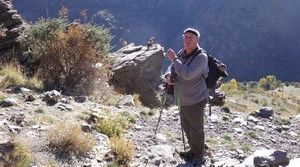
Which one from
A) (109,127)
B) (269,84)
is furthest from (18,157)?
(269,84)

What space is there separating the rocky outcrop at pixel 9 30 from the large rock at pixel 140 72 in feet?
12.0

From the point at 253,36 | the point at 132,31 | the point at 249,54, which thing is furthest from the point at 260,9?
the point at 132,31

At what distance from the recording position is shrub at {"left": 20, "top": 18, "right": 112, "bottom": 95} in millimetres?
10867

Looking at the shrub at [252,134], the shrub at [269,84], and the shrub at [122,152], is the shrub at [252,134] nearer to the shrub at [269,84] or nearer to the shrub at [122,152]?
the shrub at [122,152]

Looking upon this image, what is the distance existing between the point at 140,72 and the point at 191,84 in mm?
9581

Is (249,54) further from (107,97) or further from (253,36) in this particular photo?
(107,97)

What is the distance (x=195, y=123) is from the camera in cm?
600

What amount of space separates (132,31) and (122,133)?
483 feet

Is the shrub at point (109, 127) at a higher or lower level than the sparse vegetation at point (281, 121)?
lower

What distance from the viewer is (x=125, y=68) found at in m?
14.7

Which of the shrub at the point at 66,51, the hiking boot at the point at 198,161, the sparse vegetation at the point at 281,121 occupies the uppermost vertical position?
the shrub at the point at 66,51

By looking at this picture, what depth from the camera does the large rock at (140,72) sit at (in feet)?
48.0

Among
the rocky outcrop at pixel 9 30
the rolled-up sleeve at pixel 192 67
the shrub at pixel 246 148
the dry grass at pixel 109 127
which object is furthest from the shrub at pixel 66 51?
the rolled-up sleeve at pixel 192 67

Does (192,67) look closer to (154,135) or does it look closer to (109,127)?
(109,127)
